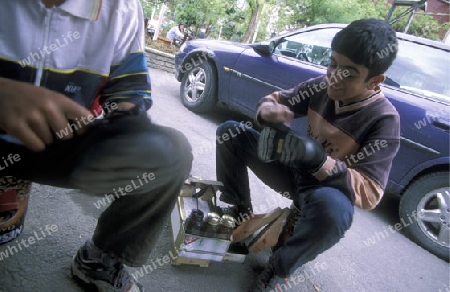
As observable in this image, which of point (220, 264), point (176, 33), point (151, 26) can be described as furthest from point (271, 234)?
point (151, 26)

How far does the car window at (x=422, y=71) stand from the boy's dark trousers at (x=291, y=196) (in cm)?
183

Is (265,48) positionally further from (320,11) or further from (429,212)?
(320,11)

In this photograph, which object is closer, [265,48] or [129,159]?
[129,159]

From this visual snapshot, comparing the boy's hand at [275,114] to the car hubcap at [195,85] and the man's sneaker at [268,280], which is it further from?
the car hubcap at [195,85]

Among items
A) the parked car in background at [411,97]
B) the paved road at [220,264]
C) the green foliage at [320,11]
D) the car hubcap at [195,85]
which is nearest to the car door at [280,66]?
the parked car in background at [411,97]

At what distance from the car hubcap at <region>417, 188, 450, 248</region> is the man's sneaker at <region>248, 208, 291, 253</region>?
172cm

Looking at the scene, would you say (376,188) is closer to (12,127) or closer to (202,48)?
(12,127)

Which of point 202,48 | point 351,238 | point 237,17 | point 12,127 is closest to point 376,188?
point 351,238

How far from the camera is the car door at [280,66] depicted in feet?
11.2

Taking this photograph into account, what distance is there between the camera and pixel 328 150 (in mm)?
1847

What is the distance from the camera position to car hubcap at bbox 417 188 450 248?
2715mm

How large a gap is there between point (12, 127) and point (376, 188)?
148 cm

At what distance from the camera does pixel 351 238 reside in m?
2.60

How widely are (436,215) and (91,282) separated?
277 cm
